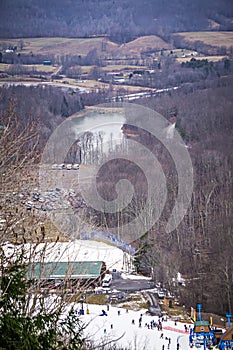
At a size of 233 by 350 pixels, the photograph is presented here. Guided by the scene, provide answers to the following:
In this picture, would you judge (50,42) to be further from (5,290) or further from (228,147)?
(5,290)

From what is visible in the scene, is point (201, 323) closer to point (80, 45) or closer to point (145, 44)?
point (145, 44)

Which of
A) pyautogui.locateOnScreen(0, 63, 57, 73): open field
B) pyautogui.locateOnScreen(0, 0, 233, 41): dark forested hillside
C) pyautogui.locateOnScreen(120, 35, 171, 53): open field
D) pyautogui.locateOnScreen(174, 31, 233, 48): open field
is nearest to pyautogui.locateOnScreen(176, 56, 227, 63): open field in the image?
pyautogui.locateOnScreen(174, 31, 233, 48): open field

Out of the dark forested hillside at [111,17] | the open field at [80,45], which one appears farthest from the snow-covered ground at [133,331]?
the dark forested hillside at [111,17]

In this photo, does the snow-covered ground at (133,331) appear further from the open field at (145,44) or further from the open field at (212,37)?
the open field at (145,44)

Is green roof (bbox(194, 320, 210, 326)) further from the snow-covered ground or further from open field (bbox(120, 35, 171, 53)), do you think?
open field (bbox(120, 35, 171, 53))

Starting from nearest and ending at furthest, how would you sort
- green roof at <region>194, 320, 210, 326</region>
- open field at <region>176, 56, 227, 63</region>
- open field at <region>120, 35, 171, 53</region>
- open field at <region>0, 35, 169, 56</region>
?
green roof at <region>194, 320, 210, 326</region>, open field at <region>176, 56, 227, 63</region>, open field at <region>0, 35, 169, 56</region>, open field at <region>120, 35, 171, 53</region>

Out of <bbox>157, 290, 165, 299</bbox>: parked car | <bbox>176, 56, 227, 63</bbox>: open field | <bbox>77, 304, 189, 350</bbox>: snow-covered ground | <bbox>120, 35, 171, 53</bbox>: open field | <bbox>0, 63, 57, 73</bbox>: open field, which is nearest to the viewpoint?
<bbox>77, 304, 189, 350</bbox>: snow-covered ground

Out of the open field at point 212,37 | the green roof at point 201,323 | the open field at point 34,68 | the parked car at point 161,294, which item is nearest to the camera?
the green roof at point 201,323

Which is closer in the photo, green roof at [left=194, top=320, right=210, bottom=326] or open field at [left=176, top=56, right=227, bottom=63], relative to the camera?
green roof at [left=194, top=320, right=210, bottom=326]
